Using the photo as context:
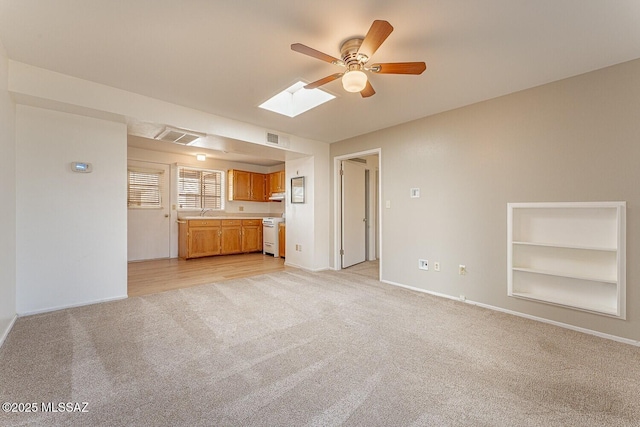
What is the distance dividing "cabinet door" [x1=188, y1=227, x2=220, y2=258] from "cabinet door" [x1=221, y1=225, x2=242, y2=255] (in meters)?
0.15

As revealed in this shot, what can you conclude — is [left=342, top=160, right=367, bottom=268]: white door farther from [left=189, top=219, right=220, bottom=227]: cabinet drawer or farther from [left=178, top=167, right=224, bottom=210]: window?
[left=178, top=167, right=224, bottom=210]: window

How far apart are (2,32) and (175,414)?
2.99 metres

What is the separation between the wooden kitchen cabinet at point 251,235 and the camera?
6730mm

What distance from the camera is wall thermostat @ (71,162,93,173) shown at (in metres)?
2.88

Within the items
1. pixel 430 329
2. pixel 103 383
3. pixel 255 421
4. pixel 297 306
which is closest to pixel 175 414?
pixel 255 421

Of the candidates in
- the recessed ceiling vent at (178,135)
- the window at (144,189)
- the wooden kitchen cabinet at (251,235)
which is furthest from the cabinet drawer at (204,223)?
the recessed ceiling vent at (178,135)

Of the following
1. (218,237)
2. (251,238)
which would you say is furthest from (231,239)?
(251,238)

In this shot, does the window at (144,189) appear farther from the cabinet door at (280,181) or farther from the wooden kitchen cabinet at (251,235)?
the cabinet door at (280,181)

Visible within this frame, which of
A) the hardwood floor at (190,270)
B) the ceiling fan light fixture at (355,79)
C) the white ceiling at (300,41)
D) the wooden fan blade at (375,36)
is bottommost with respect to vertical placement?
the hardwood floor at (190,270)

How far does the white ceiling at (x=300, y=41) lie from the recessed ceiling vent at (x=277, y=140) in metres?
1.22

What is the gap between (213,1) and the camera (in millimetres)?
1651

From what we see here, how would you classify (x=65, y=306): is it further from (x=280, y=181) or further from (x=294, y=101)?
(x=280, y=181)

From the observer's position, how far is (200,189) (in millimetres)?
6570

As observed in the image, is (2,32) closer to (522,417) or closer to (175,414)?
(175,414)
